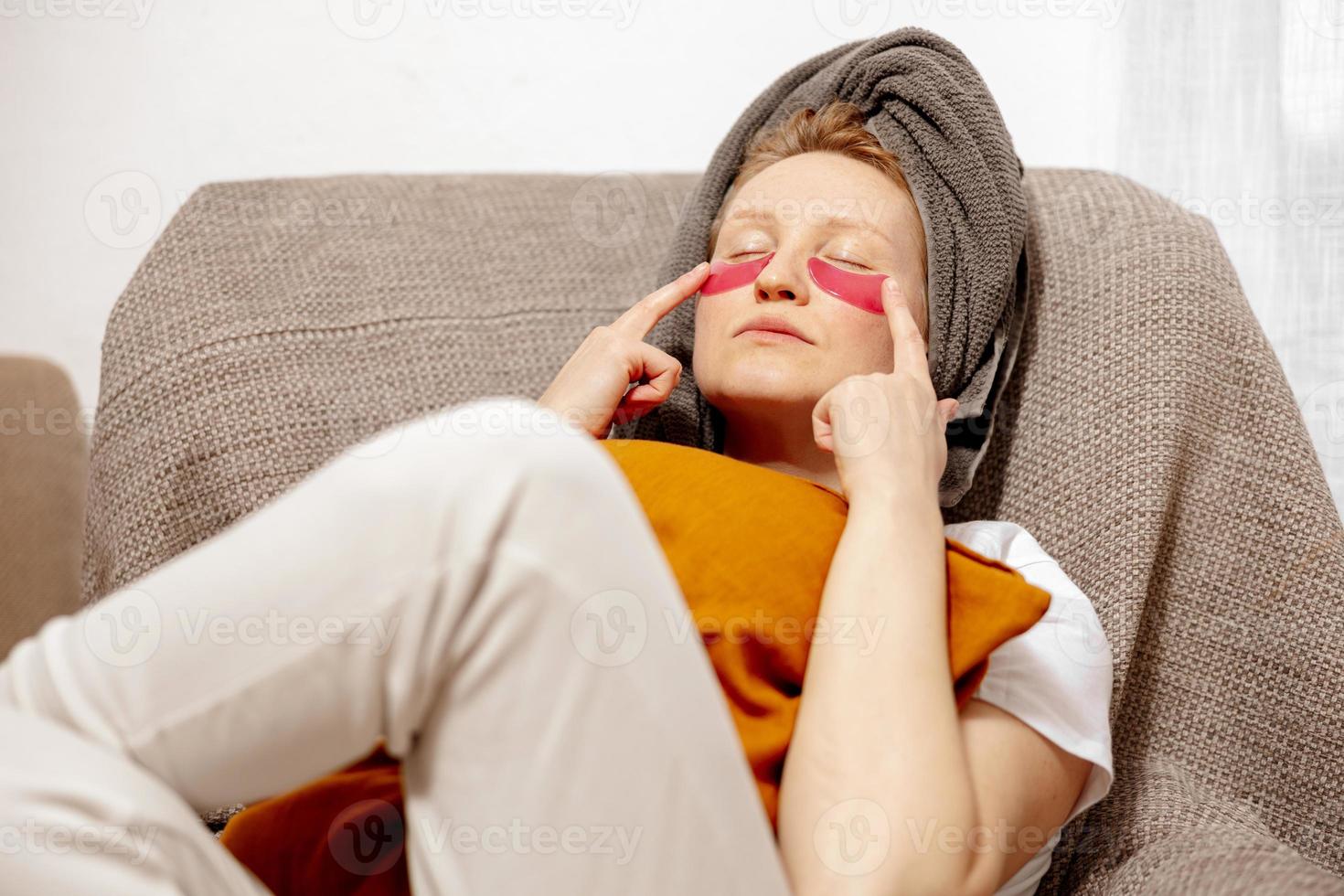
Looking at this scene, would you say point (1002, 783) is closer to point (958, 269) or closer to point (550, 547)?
point (550, 547)

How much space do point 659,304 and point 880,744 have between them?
599mm

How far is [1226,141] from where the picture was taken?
1728 mm

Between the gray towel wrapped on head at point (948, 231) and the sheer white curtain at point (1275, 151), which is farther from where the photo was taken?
the sheer white curtain at point (1275, 151)

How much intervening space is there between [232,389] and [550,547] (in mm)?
720

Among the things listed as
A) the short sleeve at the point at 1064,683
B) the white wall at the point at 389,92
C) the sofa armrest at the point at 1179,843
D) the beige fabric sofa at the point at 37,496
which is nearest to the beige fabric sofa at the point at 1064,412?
the sofa armrest at the point at 1179,843

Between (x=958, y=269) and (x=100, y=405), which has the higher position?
(x=958, y=269)

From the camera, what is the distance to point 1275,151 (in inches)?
66.7

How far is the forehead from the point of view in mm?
1194

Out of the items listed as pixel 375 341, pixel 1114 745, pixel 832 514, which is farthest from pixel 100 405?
pixel 1114 745

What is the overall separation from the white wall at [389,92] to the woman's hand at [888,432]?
95 centimetres

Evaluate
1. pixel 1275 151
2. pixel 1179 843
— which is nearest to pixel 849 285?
pixel 1179 843

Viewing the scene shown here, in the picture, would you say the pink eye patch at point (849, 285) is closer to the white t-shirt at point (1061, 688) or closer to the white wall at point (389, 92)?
the white t-shirt at point (1061, 688)

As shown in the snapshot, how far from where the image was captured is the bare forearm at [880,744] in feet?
2.57

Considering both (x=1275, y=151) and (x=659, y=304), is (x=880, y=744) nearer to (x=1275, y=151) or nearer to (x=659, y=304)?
(x=659, y=304)
